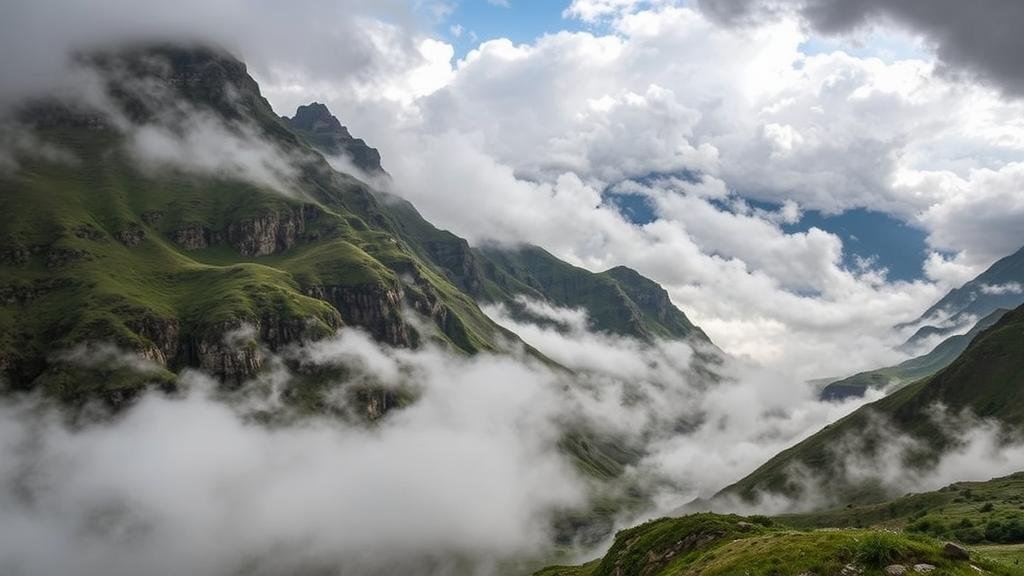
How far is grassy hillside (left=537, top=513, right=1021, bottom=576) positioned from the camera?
40.3m

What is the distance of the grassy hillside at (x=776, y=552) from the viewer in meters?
40.3

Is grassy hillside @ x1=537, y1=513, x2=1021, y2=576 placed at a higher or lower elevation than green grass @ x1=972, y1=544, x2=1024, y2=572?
higher

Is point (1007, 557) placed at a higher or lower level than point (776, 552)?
lower

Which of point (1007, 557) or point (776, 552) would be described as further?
point (1007, 557)

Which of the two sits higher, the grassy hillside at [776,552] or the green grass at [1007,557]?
the grassy hillside at [776,552]

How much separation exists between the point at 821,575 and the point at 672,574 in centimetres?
2776

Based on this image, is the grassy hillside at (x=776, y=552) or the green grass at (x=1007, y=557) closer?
the grassy hillside at (x=776, y=552)

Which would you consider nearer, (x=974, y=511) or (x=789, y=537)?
(x=789, y=537)

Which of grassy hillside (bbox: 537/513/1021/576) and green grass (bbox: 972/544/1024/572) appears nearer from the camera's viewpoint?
grassy hillside (bbox: 537/513/1021/576)

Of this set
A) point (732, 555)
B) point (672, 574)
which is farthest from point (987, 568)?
point (672, 574)

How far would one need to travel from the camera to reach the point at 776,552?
162 feet

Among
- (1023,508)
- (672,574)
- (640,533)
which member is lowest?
(1023,508)

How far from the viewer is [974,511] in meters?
146

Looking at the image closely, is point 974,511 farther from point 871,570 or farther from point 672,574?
point 871,570
